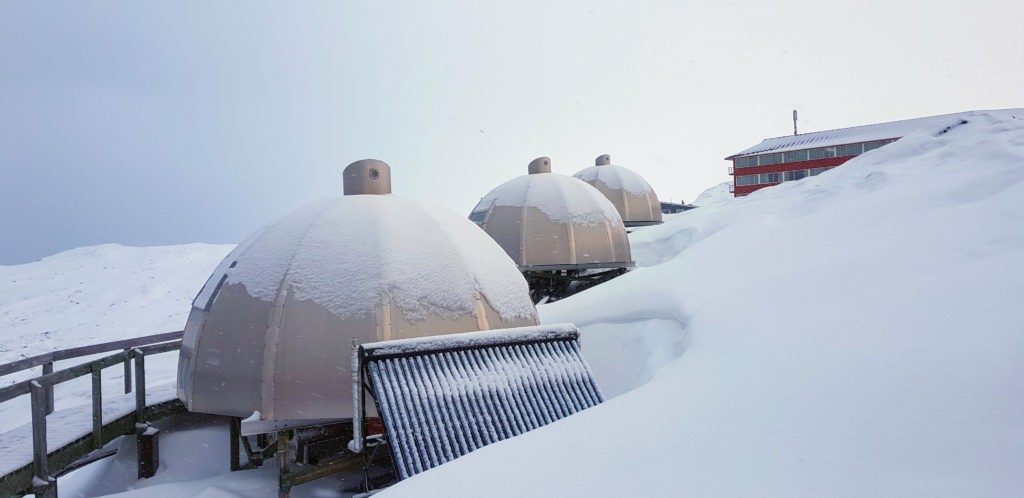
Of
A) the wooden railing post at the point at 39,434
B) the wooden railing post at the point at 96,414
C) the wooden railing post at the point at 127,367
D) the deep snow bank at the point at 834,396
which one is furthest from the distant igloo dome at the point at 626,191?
the wooden railing post at the point at 39,434

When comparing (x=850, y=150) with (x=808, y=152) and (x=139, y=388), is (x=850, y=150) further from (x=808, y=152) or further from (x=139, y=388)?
(x=139, y=388)

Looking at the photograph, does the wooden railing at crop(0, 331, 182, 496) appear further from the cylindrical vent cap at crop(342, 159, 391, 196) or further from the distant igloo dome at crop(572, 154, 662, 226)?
the distant igloo dome at crop(572, 154, 662, 226)

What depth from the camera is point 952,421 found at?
2.85 meters

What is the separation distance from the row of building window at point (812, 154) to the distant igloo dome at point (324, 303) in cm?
4611

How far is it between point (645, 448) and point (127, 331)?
35.1 m

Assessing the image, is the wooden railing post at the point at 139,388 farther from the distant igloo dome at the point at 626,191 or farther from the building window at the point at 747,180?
the building window at the point at 747,180

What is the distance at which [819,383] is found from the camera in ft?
12.2

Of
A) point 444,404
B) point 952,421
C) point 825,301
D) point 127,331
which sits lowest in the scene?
point 127,331

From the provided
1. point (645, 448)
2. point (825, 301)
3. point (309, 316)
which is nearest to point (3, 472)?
point (309, 316)

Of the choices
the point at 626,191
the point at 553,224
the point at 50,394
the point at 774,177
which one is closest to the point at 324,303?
the point at 50,394

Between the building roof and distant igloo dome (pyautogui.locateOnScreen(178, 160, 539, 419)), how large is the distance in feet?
154

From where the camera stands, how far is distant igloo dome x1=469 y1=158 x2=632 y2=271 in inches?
680

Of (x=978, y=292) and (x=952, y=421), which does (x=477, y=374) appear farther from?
(x=978, y=292)

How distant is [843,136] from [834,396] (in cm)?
5269
